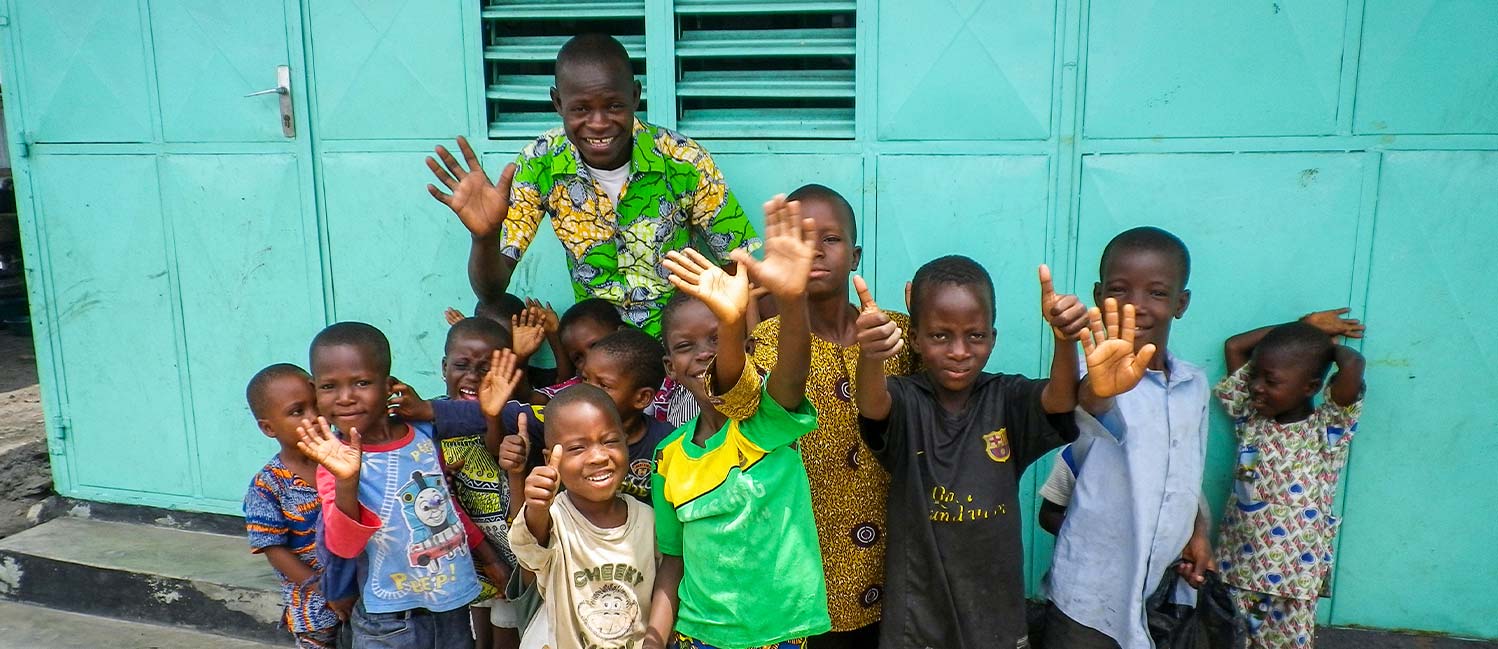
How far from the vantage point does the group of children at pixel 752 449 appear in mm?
2086

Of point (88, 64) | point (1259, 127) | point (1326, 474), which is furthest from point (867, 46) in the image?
point (88, 64)

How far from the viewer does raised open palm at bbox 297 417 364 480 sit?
2230 mm

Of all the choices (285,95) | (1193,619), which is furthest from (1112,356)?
(285,95)

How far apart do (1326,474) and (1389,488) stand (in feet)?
1.24

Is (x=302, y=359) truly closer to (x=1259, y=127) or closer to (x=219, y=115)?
(x=219, y=115)

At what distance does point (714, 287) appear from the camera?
1.91 m

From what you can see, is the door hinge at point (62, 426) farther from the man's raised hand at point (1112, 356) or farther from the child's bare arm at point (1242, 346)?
the child's bare arm at point (1242, 346)

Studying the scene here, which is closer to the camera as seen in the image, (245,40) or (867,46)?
(867,46)

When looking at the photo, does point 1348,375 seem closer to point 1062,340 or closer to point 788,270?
point 1062,340

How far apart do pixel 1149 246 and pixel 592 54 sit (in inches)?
62.3

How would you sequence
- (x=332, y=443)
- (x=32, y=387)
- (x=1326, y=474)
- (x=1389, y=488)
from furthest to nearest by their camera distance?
(x=32, y=387), (x=1389, y=488), (x=1326, y=474), (x=332, y=443)

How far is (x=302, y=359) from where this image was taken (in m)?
3.70

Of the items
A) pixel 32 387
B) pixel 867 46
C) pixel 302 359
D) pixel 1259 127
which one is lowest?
pixel 32 387

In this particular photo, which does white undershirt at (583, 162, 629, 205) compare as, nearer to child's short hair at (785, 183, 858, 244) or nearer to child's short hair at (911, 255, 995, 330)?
child's short hair at (785, 183, 858, 244)
